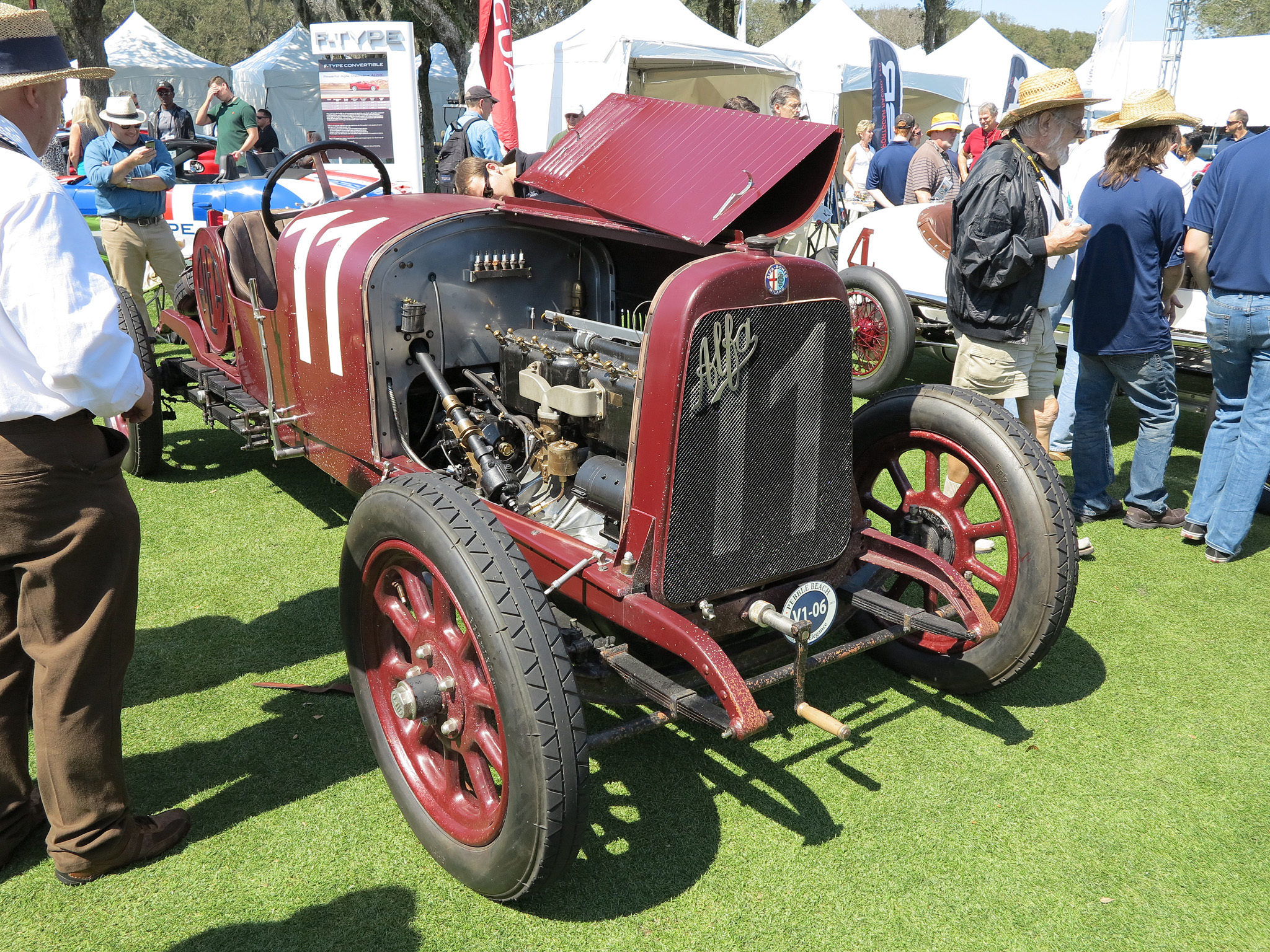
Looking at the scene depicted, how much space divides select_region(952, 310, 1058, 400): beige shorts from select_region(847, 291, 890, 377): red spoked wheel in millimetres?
2289

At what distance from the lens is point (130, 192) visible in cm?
641

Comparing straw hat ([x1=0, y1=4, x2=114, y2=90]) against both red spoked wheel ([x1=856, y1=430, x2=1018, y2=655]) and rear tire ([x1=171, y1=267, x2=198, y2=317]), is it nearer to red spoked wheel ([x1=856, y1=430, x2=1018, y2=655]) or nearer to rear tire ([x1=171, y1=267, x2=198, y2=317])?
red spoked wheel ([x1=856, y1=430, x2=1018, y2=655])

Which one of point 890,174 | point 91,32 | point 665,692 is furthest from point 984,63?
point 665,692

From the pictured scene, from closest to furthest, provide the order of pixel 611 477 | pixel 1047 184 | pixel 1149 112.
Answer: pixel 611 477, pixel 1047 184, pixel 1149 112

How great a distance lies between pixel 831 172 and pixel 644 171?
61 cm

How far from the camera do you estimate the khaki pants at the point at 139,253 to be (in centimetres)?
650

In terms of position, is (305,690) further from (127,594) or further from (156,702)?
(127,594)

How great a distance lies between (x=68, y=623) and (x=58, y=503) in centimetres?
31

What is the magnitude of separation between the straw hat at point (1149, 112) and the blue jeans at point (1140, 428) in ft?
3.54

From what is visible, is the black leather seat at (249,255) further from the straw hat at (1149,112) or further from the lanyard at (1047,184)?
the straw hat at (1149,112)

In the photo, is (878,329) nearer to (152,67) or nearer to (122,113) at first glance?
(122,113)

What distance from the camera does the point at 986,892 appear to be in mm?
2414

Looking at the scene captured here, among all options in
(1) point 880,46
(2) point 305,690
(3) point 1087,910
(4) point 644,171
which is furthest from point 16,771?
(1) point 880,46

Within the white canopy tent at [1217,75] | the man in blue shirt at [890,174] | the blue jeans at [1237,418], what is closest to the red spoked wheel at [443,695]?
the blue jeans at [1237,418]
